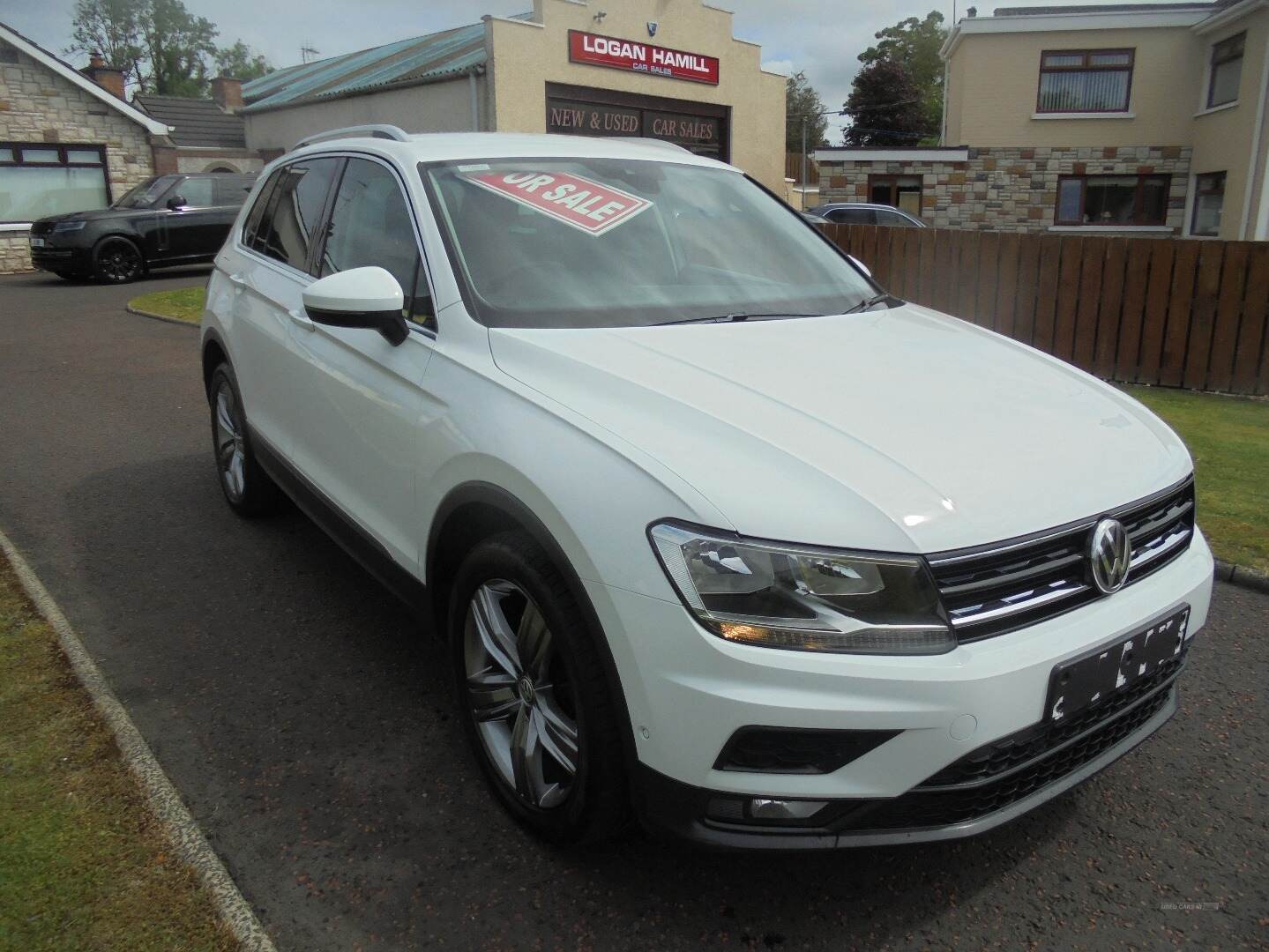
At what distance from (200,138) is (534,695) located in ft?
109

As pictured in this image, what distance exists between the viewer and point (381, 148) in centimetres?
367

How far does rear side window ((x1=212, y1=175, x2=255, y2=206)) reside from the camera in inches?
763

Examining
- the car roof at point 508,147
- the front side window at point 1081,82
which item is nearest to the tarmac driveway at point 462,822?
the car roof at point 508,147

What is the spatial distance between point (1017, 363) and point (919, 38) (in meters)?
74.8

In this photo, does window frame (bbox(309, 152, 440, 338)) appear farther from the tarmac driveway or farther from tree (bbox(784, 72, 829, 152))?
tree (bbox(784, 72, 829, 152))

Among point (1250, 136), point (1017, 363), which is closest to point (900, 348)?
point (1017, 363)

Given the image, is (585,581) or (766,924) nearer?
(585,581)

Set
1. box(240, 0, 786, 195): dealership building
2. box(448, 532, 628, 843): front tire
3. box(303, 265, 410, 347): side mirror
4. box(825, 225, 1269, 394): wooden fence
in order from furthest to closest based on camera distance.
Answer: box(240, 0, 786, 195): dealership building → box(825, 225, 1269, 394): wooden fence → box(303, 265, 410, 347): side mirror → box(448, 532, 628, 843): front tire

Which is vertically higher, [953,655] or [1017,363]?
[1017,363]

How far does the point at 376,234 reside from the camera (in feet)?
11.7

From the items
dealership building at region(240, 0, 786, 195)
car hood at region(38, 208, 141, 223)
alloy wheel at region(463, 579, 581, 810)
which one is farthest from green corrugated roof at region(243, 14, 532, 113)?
alloy wheel at region(463, 579, 581, 810)

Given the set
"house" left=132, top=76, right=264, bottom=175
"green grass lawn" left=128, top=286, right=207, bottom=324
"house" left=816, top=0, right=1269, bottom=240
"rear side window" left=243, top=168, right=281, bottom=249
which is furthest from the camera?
"house" left=132, top=76, right=264, bottom=175

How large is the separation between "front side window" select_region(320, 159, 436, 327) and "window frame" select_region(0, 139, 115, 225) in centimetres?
2374

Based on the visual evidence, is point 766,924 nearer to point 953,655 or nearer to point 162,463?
point 953,655
